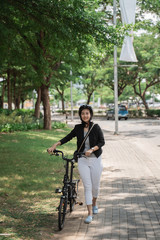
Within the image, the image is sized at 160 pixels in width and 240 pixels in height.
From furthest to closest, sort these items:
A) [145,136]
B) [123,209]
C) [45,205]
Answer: [145,136]
[45,205]
[123,209]

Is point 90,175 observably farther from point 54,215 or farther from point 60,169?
point 60,169

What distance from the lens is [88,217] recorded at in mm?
5105

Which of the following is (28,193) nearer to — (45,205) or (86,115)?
(45,205)

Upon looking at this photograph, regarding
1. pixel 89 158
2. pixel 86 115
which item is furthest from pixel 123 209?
pixel 86 115

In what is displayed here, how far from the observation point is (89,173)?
16.9 feet

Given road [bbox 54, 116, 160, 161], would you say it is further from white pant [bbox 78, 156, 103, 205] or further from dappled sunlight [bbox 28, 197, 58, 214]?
white pant [bbox 78, 156, 103, 205]

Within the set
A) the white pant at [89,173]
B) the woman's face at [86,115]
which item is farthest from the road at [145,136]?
the woman's face at [86,115]

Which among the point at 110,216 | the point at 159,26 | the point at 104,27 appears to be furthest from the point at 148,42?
the point at 110,216

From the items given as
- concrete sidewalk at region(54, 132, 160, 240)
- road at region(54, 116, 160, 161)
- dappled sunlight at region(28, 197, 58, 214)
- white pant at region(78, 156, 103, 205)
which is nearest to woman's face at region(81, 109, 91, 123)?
white pant at region(78, 156, 103, 205)

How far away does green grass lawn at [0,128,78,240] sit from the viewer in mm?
4875

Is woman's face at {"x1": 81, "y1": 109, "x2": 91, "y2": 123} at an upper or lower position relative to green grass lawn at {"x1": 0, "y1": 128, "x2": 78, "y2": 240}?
upper

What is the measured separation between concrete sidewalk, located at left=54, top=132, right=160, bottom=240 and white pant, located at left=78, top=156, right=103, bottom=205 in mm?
459

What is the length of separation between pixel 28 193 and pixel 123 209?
7.15 feet

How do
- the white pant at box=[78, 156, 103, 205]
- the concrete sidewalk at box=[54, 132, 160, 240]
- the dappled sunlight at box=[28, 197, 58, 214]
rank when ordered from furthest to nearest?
the dappled sunlight at box=[28, 197, 58, 214], the white pant at box=[78, 156, 103, 205], the concrete sidewalk at box=[54, 132, 160, 240]
